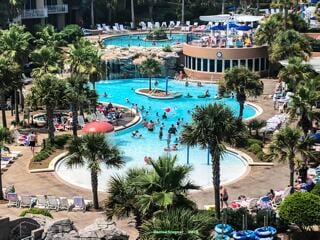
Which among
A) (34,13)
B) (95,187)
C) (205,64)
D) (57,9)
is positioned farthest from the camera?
(57,9)

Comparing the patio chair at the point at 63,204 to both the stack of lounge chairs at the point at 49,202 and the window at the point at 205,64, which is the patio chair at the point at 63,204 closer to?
the stack of lounge chairs at the point at 49,202

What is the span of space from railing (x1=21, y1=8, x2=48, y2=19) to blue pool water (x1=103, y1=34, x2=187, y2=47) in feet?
25.8

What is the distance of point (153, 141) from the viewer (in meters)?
40.2

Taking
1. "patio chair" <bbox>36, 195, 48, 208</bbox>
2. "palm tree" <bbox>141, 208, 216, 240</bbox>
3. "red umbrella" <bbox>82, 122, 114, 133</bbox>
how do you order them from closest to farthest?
"palm tree" <bbox>141, 208, 216, 240</bbox> < "patio chair" <bbox>36, 195, 48, 208</bbox> < "red umbrella" <bbox>82, 122, 114, 133</bbox>

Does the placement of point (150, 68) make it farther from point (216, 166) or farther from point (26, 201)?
point (216, 166)

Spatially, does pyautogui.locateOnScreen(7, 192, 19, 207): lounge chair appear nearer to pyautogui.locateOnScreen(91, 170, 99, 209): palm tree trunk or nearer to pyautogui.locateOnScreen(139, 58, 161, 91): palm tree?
pyautogui.locateOnScreen(91, 170, 99, 209): palm tree trunk

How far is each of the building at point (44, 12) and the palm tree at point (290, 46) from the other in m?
33.3

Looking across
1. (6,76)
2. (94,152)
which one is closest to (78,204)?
(94,152)

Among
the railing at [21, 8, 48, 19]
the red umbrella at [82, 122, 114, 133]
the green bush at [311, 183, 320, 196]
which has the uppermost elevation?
the railing at [21, 8, 48, 19]

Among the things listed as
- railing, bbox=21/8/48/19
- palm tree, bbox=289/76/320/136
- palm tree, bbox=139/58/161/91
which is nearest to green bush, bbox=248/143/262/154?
palm tree, bbox=289/76/320/136

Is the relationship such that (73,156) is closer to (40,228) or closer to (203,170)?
(40,228)

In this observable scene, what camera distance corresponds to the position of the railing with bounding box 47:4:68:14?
79475 mm

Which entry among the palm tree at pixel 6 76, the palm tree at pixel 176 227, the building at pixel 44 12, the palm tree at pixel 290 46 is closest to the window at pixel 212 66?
the palm tree at pixel 290 46

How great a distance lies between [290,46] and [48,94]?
72.7 ft
